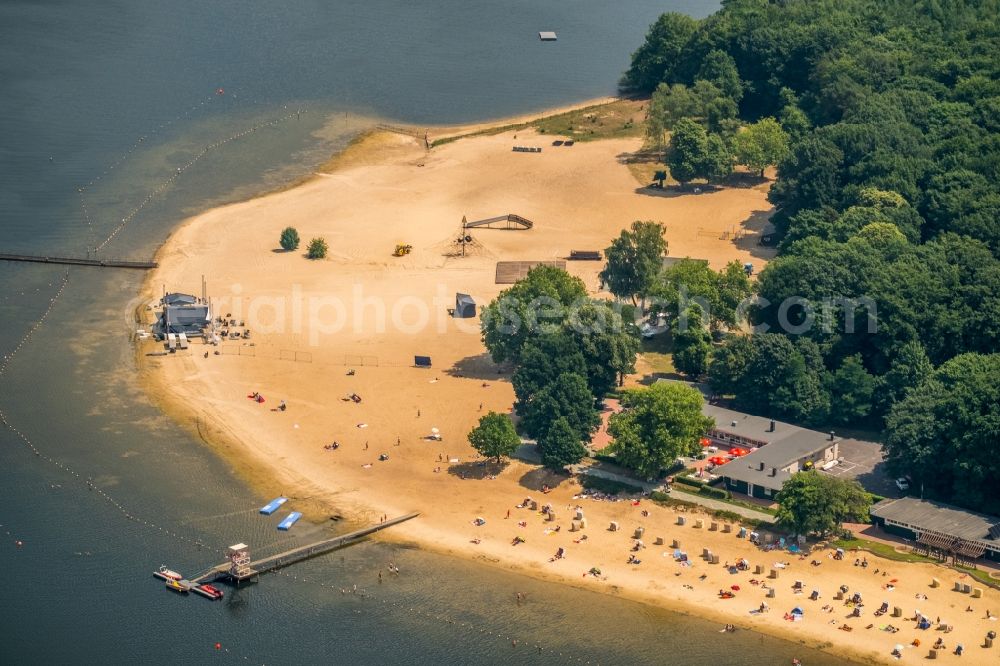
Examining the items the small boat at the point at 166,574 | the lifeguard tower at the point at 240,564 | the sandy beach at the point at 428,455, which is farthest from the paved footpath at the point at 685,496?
the small boat at the point at 166,574

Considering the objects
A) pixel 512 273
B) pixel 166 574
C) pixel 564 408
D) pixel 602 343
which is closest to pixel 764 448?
pixel 602 343

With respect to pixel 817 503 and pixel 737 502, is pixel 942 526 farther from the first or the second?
pixel 737 502

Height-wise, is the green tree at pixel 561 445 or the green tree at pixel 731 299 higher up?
the green tree at pixel 731 299

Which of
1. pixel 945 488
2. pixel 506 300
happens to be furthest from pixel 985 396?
pixel 506 300

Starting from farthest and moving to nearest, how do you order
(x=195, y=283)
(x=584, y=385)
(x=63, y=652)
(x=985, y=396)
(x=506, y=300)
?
(x=195, y=283)
(x=506, y=300)
(x=584, y=385)
(x=985, y=396)
(x=63, y=652)

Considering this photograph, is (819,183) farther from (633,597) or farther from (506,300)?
(633,597)

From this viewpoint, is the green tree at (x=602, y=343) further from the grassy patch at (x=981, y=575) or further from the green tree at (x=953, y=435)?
the grassy patch at (x=981, y=575)
